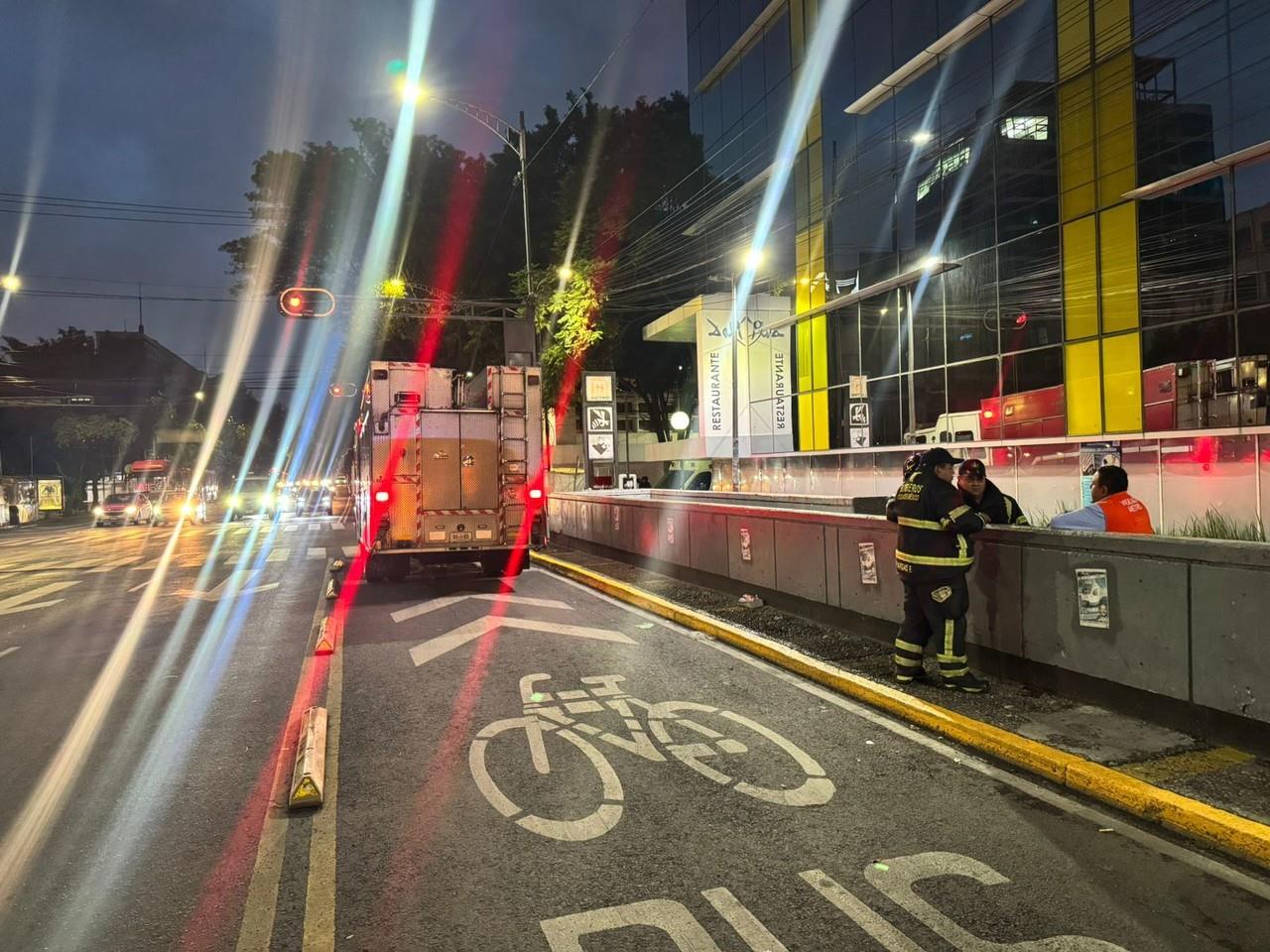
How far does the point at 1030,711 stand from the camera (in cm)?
555

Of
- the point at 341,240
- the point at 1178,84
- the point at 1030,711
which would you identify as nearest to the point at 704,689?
the point at 1030,711

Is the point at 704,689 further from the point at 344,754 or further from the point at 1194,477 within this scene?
the point at 1194,477

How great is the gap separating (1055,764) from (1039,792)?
0.81 ft

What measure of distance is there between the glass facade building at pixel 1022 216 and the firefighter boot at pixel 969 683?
754 centimetres

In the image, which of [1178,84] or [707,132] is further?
[707,132]

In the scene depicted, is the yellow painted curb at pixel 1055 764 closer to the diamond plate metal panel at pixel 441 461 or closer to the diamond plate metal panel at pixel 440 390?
the diamond plate metal panel at pixel 441 461

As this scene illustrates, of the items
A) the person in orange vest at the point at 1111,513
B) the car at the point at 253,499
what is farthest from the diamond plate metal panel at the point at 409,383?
the car at the point at 253,499

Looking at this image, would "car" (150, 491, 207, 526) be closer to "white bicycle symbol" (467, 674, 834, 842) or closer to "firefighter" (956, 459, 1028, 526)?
"white bicycle symbol" (467, 674, 834, 842)

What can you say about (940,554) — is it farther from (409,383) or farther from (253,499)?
(253,499)

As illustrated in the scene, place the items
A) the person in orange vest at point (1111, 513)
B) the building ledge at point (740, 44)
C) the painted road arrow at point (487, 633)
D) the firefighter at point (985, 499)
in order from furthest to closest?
the building ledge at point (740, 44) → the painted road arrow at point (487, 633) → the firefighter at point (985, 499) → the person in orange vest at point (1111, 513)

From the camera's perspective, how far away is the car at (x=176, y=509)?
3788 cm

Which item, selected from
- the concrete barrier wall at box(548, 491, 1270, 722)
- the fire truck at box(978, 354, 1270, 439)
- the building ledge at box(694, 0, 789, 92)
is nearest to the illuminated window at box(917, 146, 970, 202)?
the fire truck at box(978, 354, 1270, 439)

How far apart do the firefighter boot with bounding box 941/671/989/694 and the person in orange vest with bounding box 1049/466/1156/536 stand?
1246mm

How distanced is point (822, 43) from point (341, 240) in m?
21.2
